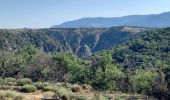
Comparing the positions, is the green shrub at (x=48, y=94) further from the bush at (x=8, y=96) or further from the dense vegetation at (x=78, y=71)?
the dense vegetation at (x=78, y=71)

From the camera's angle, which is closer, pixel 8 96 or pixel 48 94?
pixel 8 96

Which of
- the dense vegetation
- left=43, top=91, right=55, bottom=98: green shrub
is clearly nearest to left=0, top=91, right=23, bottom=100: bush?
left=43, top=91, right=55, bottom=98: green shrub

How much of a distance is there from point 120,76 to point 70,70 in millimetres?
14331

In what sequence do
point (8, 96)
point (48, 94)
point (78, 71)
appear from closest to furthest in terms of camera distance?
point (8, 96) → point (48, 94) → point (78, 71)

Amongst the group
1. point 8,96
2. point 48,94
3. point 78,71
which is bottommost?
point 78,71

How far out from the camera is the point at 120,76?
81562 millimetres

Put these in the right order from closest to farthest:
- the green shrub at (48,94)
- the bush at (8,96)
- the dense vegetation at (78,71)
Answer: the bush at (8,96)
the green shrub at (48,94)
the dense vegetation at (78,71)

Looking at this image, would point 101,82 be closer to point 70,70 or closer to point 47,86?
point 70,70

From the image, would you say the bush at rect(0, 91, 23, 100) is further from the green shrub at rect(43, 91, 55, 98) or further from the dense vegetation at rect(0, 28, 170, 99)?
the dense vegetation at rect(0, 28, 170, 99)

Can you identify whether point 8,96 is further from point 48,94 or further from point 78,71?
point 78,71

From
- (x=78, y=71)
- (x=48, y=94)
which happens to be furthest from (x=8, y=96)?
(x=78, y=71)

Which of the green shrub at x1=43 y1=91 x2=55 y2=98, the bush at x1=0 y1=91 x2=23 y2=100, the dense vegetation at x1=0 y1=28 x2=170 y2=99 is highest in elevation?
the bush at x1=0 y1=91 x2=23 y2=100

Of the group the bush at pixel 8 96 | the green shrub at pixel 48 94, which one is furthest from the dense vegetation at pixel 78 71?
the bush at pixel 8 96

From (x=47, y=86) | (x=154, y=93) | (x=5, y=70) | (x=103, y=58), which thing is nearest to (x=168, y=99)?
(x=154, y=93)
